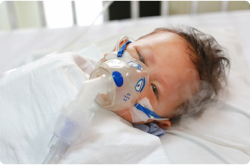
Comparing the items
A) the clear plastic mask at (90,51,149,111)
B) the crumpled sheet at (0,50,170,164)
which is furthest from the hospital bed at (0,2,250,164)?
the clear plastic mask at (90,51,149,111)

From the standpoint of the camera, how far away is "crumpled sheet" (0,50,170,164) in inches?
24.4

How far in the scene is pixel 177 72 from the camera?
80cm

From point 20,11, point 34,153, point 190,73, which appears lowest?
point 34,153

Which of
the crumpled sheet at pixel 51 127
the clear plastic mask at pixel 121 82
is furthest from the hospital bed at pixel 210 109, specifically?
the clear plastic mask at pixel 121 82

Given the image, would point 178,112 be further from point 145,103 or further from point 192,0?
point 192,0

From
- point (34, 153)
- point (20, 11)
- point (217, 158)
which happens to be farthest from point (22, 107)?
point (20, 11)

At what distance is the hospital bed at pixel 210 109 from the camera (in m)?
0.73

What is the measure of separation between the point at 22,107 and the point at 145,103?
462mm

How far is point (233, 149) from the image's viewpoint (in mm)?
785

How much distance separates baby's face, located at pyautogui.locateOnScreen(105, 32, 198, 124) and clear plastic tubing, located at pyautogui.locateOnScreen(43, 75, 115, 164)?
0.21m

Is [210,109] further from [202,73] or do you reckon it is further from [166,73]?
[166,73]

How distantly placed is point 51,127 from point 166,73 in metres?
0.47

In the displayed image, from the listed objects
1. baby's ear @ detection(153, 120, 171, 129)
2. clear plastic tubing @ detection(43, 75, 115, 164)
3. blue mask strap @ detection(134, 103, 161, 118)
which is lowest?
baby's ear @ detection(153, 120, 171, 129)

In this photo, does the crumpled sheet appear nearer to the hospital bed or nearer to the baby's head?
the hospital bed
